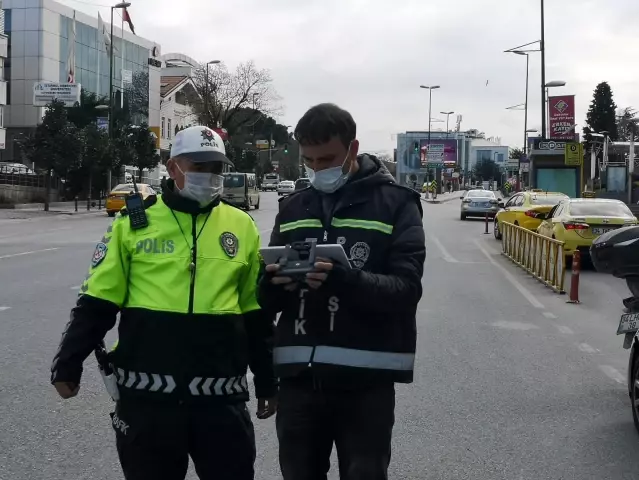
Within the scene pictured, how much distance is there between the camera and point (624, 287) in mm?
14641

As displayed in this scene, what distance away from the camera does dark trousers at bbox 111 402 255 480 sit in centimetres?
315

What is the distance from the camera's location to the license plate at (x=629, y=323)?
6375 mm

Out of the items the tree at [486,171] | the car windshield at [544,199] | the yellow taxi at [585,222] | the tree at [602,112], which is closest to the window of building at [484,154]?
the tree at [486,171]

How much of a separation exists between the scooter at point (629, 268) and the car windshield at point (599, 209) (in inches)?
438

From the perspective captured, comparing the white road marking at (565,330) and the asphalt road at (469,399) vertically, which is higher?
the white road marking at (565,330)

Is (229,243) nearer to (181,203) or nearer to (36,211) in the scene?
(181,203)

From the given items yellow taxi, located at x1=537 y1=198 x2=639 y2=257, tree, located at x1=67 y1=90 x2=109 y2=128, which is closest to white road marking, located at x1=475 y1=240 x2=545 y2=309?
yellow taxi, located at x1=537 y1=198 x2=639 y2=257

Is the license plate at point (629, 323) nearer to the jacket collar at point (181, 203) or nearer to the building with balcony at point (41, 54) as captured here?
the jacket collar at point (181, 203)

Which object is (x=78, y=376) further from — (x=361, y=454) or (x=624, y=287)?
(x=624, y=287)

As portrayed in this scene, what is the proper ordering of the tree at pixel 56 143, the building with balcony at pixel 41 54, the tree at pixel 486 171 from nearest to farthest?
1. the tree at pixel 56 143
2. the building with balcony at pixel 41 54
3. the tree at pixel 486 171

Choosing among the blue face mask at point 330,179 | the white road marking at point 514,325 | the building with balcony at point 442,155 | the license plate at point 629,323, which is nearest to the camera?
the blue face mask at point 330,179

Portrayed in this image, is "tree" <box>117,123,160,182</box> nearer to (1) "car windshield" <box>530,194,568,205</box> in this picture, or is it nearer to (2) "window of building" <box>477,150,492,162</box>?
(1) "car windshield" <box>530,194,568,205</box>

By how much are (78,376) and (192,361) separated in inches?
16.9

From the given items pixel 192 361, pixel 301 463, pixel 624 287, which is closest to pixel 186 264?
pixel 192 361
